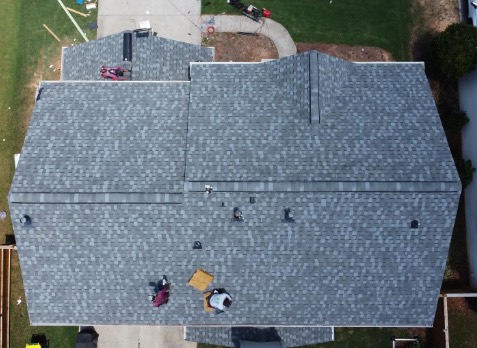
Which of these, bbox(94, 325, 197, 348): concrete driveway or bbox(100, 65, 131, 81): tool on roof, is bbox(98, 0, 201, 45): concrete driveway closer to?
bbox(100, 65, 131, 81): tool on roof

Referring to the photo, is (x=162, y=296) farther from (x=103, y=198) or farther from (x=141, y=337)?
(x=141, y=337)

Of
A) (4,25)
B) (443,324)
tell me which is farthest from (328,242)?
(4,25)

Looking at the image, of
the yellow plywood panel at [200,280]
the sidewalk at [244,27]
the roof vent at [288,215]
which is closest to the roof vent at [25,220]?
the yellow plywood panel at [200,280]

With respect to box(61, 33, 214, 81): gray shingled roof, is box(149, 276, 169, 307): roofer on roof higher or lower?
lower

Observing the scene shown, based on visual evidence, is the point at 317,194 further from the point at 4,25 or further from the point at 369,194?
the point at 4,25

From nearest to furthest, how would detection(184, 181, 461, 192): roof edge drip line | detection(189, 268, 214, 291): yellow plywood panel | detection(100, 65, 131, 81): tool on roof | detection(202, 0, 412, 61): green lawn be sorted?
detection(184, 181, 461, 192): roof edge drip line → detection(189, 268, 214, 291): yellow plywood panel → detection(100, 65, 131, 81): tool on roof → detection(202, 0, 412, 61): green lawn

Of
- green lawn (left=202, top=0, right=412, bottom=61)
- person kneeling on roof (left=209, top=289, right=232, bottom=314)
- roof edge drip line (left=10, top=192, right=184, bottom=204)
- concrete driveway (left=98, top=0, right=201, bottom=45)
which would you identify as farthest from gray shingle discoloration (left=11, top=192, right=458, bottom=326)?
concrete driveway (left=98, top=0, right=201, bottom=45)

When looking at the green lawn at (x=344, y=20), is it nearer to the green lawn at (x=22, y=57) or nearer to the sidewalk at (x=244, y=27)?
the sidewalk at (x=244, y=27)

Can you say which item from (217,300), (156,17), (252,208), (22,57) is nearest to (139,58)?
(156,17)
